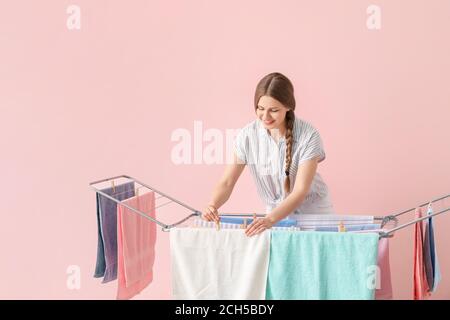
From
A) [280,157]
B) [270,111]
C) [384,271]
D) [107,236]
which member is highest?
[270,111]

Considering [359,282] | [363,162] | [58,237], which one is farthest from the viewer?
[58,237]

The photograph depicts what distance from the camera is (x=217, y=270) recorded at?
225 centimetres

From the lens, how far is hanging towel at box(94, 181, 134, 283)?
2.64 meters

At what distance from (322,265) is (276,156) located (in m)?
0.61

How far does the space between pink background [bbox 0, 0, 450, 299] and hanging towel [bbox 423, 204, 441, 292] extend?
3.37 feet

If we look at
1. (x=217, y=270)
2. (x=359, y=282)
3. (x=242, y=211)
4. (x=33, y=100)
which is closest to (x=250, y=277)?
(x=217, y=270)

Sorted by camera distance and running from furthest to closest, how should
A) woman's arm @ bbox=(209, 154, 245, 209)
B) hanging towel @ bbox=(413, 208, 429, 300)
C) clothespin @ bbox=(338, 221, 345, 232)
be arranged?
woman's arm @ bbox=(209, 154, 245, 209)
clothespin @ bbox=(338, 221, 345, 232)
hanging towel @ bbox=(413, 208, 429, 300)

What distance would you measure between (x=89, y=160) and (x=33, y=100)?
1.49 feet

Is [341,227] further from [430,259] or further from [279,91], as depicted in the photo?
[279,91]

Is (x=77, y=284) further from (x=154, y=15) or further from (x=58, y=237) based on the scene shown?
(x=154, y=15)

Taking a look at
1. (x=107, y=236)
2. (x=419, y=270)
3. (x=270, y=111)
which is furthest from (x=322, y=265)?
(x=107, y=236)

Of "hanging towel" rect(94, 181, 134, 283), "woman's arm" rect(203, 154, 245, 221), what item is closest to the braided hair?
"woman's arm" rect(203, 154, 245, 221)

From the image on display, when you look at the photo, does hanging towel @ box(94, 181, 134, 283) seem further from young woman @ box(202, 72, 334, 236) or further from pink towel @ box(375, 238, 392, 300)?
pink towel @ box(375, 238, 392, 300)

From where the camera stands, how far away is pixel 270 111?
8.16 ft
